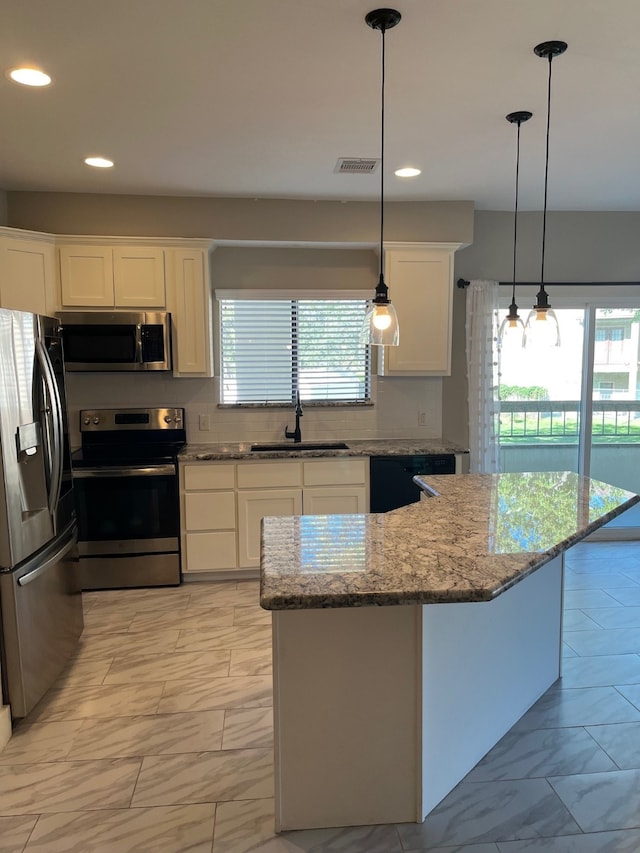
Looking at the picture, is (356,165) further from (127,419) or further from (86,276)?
(127,419)

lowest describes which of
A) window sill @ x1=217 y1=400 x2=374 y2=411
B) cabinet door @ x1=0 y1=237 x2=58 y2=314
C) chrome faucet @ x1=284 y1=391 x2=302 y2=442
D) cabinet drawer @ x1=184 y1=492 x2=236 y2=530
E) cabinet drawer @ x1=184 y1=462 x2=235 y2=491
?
cabinet drawer @ x1=184 y1=492 x2=236 y2=530

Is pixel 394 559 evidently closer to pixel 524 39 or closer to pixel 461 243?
pixel 524 39

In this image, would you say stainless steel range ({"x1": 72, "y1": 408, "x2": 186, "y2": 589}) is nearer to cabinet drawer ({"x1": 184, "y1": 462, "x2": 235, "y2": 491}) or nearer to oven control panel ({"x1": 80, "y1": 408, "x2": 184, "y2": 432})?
cabinet drawer ({"x1": 184, "y1": 462, "x2": 235, "y2": 491})

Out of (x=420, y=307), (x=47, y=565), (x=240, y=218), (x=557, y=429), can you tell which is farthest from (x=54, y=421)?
(x=557, y=429)

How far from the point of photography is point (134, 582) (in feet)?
13.0

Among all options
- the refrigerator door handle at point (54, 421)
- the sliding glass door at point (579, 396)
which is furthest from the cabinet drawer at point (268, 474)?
the sliding glass door at point (579, 396)

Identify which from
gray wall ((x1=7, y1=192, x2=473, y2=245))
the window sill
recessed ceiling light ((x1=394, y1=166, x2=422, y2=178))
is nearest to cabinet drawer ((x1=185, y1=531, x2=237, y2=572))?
the window sill

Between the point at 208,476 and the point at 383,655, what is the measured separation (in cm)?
238

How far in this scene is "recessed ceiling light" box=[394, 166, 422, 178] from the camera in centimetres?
348

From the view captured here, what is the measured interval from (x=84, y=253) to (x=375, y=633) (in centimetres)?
331

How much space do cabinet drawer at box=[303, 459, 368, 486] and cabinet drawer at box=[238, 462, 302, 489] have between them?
76mm

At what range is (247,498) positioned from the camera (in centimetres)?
404

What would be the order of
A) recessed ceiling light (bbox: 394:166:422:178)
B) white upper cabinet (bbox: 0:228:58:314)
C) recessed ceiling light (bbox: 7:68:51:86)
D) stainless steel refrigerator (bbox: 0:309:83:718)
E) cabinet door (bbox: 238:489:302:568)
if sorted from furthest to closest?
cabinet door (bbox: 238:489:302:568) < white upper cabinet (bbox: 0:228:58:314) < recessed ceiling light (bbox: 394:166:422:178) < stainless steel refrigerator (bbox: 0:309:83:718) < recessed ceiling light (bbox: 7:68:51:86)

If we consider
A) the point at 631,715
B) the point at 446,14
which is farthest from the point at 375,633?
the point at 446,14
